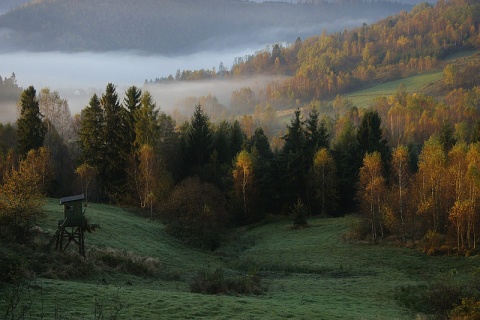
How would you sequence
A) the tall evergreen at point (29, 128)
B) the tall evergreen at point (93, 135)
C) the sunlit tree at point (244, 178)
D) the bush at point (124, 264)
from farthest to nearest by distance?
1. the tall evergreen at point (93, 135)
2. the tall evergreen at point (29, 128)
3. the sunlit tree at point (244, 178)
4. the bush at point (124, 264)

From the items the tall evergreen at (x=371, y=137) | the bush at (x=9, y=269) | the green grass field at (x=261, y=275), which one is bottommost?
the green grass field at (x=261, y=275)

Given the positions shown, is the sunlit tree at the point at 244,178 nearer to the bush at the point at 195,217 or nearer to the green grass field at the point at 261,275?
the green grass field at the point at 261,275

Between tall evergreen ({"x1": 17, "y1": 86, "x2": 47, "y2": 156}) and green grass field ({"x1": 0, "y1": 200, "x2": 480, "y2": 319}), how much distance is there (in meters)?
23.4

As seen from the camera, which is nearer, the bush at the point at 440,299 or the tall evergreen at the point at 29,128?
the bush at the point at 440,299

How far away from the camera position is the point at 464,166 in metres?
50.8

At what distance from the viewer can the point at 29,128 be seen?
256 ft

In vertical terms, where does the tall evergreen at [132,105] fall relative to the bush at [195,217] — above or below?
above

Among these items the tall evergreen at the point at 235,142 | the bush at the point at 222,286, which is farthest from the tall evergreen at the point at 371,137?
the bush at the point at 222,286

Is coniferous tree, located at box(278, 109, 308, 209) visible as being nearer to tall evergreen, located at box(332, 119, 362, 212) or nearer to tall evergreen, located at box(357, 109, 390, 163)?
tall evergreen, located at box(332, 119, 362, 212)

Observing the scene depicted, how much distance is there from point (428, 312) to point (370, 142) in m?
58.1

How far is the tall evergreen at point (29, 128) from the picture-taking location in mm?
78000

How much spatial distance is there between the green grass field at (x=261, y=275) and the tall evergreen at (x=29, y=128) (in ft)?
76.7

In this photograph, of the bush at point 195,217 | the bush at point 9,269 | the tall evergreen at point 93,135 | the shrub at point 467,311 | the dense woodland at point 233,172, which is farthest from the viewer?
the tall evergreen at point 93,135

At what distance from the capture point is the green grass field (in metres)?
22.0
